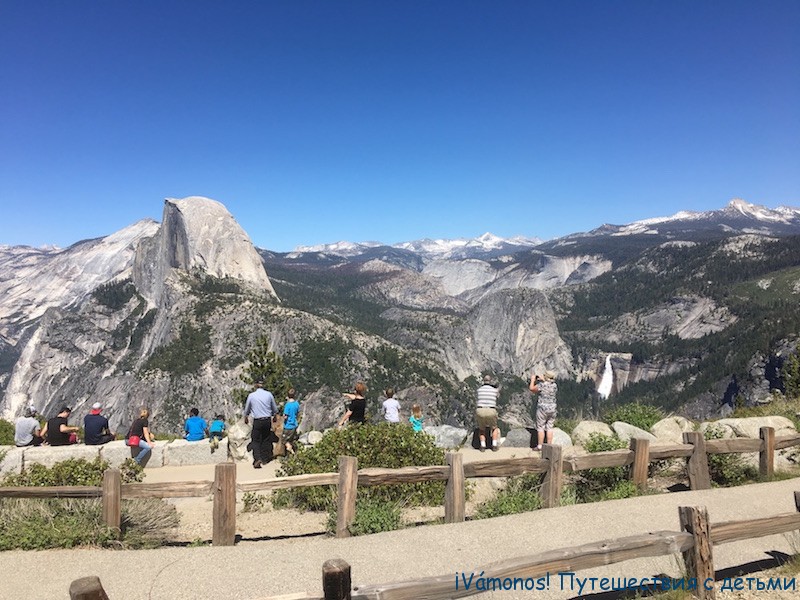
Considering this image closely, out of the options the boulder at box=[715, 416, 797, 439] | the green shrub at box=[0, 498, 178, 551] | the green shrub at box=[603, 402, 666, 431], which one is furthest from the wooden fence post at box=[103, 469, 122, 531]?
the boulder at box=[715, 416, 797, 439]

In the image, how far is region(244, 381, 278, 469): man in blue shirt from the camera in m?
14.1

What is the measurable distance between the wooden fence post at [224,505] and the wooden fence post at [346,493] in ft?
5.68

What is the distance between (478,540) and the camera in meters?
8.15

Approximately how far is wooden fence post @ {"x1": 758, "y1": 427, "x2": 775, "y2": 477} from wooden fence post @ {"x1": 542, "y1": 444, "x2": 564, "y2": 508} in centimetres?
544

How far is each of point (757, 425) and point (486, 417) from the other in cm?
871

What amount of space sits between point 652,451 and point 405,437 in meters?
5.28

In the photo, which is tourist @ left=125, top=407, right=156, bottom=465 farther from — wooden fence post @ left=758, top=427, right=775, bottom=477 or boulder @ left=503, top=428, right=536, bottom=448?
wooden fence post @ left=758, top=427, right=775, bottom=477

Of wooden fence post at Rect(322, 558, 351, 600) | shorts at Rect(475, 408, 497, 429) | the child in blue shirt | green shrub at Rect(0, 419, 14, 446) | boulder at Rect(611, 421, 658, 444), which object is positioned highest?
wooden fence post at Rect(322, 558, 351, 600)

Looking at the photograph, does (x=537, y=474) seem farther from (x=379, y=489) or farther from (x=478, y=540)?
(x=379, y=489)

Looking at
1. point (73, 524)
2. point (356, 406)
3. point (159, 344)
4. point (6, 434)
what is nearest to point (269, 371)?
point (6, 434)

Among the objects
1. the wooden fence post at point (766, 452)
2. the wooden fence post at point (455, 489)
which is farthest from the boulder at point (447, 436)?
the wooden fence post at point (455, 489)

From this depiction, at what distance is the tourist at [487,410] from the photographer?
15047mm

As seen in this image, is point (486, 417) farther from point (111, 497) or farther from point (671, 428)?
point (111, 497)

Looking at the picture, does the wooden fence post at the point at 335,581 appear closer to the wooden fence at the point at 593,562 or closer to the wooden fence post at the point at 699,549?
the wooden fence at the point at 593,562
